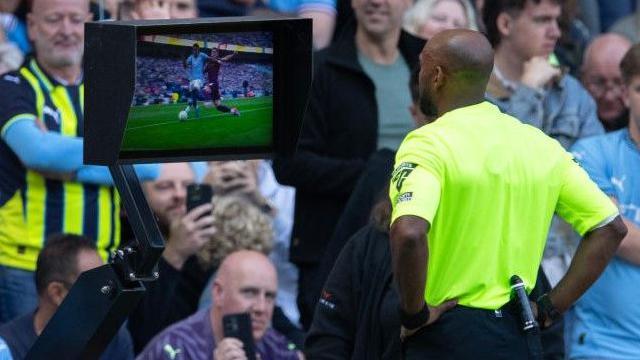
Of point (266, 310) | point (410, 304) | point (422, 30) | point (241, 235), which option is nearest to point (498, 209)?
point (410, 304)

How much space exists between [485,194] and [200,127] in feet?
3.09

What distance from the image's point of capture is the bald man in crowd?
26.2ft

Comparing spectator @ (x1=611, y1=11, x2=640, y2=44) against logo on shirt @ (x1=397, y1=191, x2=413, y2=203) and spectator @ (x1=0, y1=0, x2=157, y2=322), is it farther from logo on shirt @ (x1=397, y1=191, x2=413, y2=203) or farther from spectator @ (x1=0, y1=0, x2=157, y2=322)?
logo on shirt @ (x1=397, y1=191, x2=413, y2=203)

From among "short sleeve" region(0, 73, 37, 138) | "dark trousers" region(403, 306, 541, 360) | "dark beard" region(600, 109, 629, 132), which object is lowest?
"dark beard" region(600, 109, 629, 132)

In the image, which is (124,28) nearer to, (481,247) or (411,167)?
(411,167)

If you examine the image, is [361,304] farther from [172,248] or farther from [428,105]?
[172,248]

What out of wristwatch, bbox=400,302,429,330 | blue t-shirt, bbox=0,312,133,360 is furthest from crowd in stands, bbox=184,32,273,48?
blue t-shirt, bbox=0,312,133,360

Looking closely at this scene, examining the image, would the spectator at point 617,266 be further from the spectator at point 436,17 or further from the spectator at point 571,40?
the spectator at point 436,17

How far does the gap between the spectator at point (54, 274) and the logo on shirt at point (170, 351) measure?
287 mm

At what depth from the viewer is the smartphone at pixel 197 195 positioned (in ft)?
23.7

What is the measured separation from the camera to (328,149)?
24.4 ft

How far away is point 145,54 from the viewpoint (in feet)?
12.5

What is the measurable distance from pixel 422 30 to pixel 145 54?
4.90 metres

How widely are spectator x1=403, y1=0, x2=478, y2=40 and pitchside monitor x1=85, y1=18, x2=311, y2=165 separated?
174 inches
